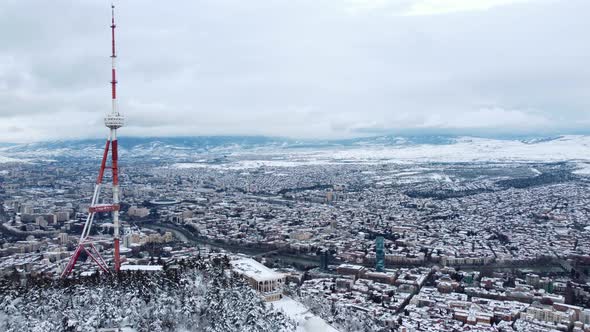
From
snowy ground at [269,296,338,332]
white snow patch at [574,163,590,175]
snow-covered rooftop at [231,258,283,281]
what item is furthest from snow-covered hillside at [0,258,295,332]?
white snow patch at [574,163,590,175]

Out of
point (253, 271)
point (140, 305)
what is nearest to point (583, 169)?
point (253, 271)

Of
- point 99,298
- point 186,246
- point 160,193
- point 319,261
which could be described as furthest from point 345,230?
point 160,193

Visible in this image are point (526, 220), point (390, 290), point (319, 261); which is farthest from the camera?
point (526, 220)

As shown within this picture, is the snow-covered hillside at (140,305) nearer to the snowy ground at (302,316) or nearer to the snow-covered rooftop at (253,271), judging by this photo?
the snowy ground at (302,316)

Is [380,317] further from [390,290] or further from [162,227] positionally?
[162,227]

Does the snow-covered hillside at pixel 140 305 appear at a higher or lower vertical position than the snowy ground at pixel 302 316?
higher

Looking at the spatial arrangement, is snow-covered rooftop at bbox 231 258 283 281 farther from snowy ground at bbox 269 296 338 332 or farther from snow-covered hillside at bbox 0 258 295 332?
snow-covered hillside at bbox 0 258 295 332

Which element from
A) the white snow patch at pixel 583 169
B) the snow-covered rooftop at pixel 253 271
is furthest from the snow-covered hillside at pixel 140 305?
the white snow patch at pixel 583 169

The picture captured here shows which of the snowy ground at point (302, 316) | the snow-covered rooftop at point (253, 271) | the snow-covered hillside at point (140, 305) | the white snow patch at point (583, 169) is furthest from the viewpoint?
the white snow patch at point (583, 169)
